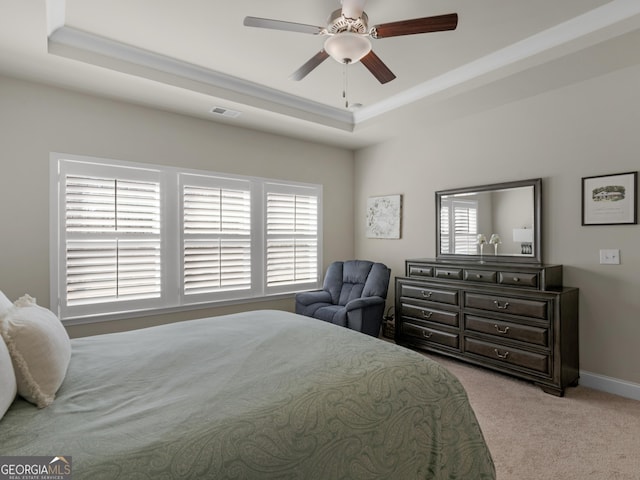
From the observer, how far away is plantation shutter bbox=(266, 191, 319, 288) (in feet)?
14.9

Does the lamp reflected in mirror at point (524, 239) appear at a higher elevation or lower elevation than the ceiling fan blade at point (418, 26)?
lower

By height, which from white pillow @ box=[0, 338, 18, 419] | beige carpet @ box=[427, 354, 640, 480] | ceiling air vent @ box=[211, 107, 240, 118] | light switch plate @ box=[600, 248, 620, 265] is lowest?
beige carpet @ box=[427, 354, 640, 480]

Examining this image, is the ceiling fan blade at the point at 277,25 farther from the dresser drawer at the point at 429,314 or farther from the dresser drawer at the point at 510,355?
the dresser drawer at the point at 510,355

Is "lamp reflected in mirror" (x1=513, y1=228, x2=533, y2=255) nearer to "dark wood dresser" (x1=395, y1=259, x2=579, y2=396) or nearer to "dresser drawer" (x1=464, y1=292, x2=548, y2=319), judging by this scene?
"dark wood dresser" (x1=395, y1=259, x2=579, y2=396)

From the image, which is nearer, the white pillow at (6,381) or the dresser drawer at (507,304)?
the white pillow at (6,381)

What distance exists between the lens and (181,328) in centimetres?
211

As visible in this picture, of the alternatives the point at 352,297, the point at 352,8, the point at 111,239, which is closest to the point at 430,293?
the point at 352,297

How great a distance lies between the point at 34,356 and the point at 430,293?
3313 mm

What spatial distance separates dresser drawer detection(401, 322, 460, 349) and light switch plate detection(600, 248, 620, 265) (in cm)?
140

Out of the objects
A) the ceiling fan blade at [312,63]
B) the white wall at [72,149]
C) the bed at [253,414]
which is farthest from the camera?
the white wall at [72,149]

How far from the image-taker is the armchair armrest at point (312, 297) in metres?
4.26

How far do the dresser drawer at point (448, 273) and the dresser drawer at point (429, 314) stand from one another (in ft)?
1.19

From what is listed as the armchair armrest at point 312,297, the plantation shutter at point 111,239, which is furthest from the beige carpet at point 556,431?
the plantation shutter at point 111,239

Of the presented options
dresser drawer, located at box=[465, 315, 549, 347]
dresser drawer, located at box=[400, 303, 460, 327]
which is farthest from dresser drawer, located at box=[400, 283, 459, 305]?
dresser drawer, located at box=[465, 315, 549, 347]
